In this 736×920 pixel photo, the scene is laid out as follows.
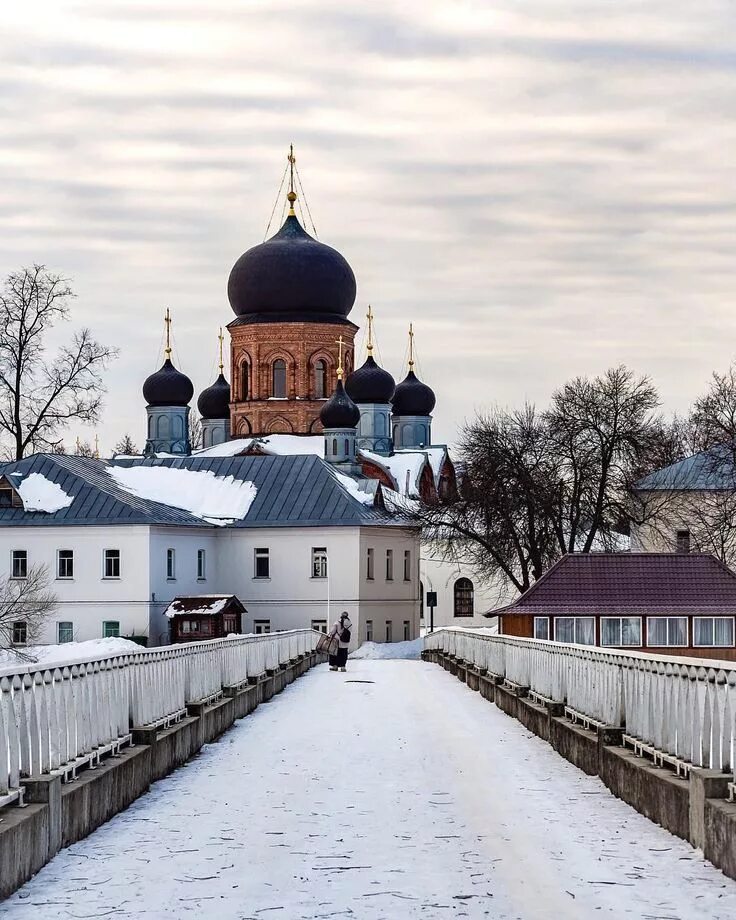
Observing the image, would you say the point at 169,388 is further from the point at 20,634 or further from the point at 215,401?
the point at 20,634

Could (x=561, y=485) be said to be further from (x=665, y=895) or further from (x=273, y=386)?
(x=665, y=895)

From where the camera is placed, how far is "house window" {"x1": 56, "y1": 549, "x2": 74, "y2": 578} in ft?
211

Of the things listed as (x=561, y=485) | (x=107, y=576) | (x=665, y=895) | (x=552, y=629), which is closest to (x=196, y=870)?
(x=665, y=895)

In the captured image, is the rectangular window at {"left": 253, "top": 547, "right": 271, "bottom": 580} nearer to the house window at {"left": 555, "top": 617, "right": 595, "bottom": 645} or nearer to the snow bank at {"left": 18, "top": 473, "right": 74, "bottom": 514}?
the snow bank at {"left": 18, "top": 473, "right": 74, "bottom": 514}

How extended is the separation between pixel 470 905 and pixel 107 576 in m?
56.2

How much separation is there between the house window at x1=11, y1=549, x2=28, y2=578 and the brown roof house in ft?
99.3

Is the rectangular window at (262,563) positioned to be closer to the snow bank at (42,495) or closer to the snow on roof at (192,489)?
the snow on roof at (192,489)

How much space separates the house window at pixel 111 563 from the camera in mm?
63500

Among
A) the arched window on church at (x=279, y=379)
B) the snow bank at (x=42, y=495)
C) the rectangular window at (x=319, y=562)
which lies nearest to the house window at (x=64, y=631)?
the snow bank at (x=42, y=495)

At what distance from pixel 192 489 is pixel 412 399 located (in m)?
26.1

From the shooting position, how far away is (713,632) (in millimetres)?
39156

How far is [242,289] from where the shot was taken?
85938 mm

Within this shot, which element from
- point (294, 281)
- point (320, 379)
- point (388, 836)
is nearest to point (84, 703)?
point (388, 836)

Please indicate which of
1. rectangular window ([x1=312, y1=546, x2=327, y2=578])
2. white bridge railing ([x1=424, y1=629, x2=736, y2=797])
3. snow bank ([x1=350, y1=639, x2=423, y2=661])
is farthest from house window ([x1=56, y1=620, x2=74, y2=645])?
white bridge railing ([x1=424, y1=629, x2=736, y2=797])
